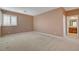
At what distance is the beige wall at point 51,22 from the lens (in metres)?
2.87

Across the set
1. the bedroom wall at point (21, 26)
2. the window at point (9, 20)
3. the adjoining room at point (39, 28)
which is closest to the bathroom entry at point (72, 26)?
the adjoining room at point (39, 28)

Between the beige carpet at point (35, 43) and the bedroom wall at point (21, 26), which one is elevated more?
the bedroom wall at point (21, 26)

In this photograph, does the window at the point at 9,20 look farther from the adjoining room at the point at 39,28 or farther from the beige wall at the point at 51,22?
the beige wall at the point at 51,22

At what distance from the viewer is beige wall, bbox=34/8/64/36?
287 cm

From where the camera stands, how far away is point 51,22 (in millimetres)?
3002

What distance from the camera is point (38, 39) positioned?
291 cm

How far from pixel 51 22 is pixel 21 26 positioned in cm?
114

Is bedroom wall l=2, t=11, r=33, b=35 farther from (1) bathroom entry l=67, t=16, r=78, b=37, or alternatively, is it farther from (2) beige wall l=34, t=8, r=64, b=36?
(1) bathroom entry l=67, t=16, r=78, b=37

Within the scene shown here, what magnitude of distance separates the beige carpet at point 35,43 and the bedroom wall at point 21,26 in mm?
157

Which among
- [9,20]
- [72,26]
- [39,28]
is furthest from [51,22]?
[9,20]
